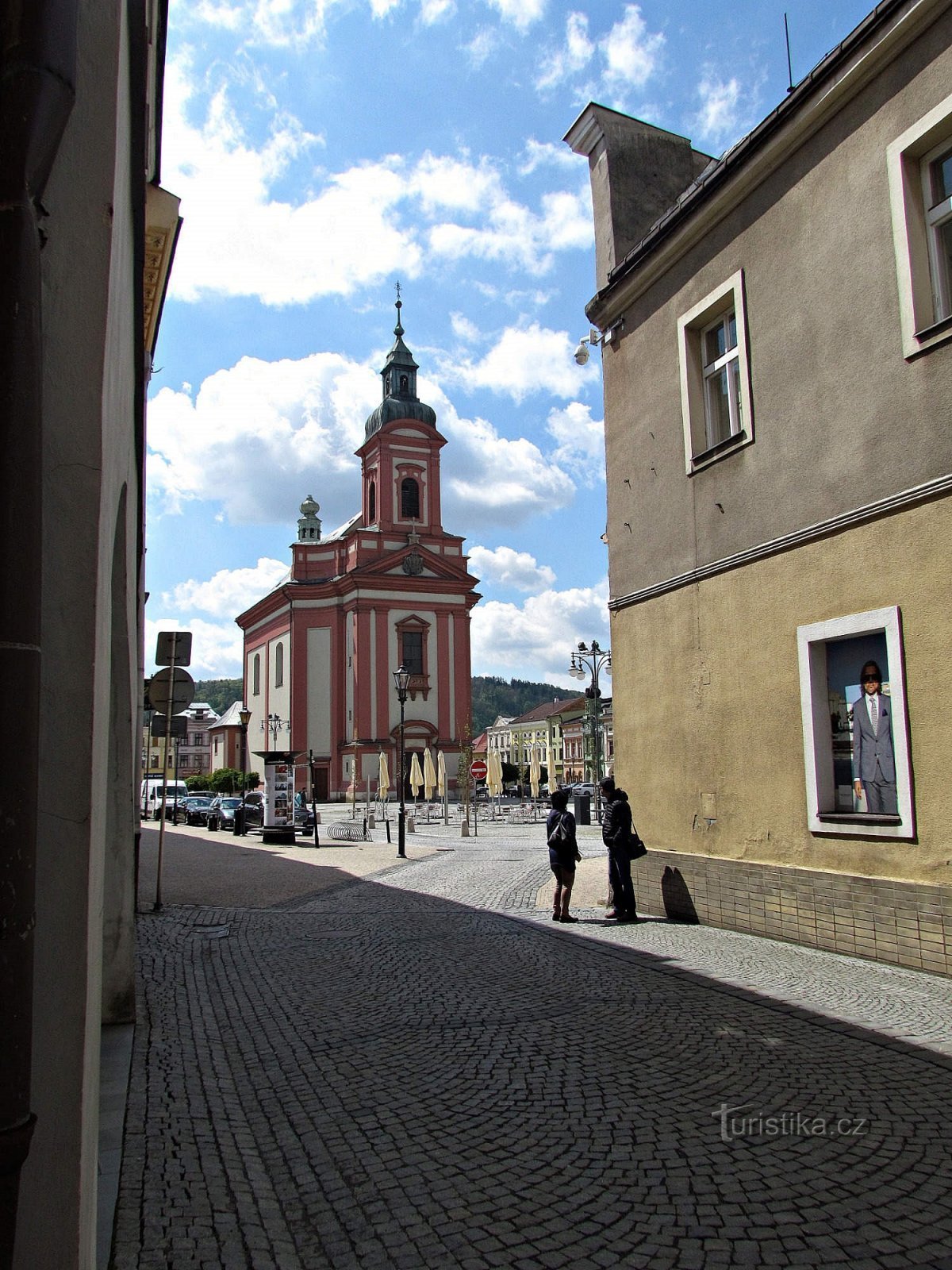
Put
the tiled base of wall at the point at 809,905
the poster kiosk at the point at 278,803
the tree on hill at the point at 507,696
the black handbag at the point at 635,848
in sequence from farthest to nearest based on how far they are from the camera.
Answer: the tree on hill at the point at 507,696
the poster kiosk at the point at 278,803
the black handbag at the point at 635,848
the tiled base of wall at the point at 809,905

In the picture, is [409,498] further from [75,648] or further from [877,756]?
[75,648]

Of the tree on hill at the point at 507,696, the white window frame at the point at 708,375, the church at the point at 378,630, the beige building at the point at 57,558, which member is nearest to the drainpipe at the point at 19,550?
the beige building at the point at 57,558

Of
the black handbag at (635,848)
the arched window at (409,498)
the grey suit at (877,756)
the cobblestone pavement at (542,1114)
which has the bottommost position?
the cobblestone pavement at (542,1114)

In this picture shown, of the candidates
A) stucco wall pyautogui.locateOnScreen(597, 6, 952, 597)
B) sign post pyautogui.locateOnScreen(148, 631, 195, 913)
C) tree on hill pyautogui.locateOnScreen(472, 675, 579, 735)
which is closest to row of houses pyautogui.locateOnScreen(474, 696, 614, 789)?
tree on hill pyautogui.locateOnScreen(472, 675, 579, 735)

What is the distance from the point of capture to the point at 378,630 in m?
59.8

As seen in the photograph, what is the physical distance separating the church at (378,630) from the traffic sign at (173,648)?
4340 cm

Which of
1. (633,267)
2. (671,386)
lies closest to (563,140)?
(633,267)

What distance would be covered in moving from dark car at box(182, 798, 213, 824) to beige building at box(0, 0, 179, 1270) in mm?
41849

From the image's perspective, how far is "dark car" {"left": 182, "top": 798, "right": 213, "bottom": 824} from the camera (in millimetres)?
43312

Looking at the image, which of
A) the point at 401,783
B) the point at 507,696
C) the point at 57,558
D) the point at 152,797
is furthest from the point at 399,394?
the point at 507,696

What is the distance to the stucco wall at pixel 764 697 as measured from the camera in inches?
307

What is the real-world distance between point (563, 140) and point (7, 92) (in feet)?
46.5

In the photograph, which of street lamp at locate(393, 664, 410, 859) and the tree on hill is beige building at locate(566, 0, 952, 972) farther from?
the tree on hill

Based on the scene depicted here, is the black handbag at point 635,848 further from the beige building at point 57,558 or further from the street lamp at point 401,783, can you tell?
the street lamp at point 401,783
